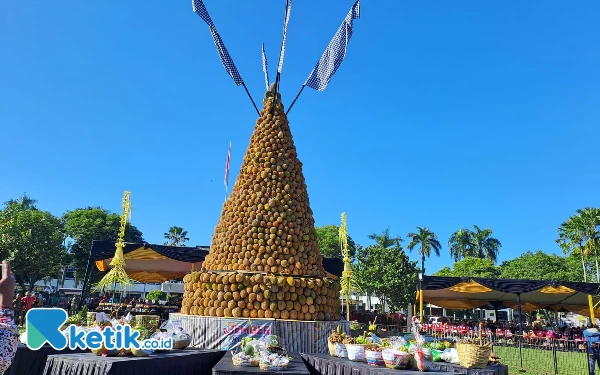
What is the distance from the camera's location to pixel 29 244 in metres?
33.0

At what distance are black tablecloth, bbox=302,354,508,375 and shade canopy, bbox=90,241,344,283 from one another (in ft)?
31.6

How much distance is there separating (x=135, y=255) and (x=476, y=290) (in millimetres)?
13242

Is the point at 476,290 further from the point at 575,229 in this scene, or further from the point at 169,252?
the point at 575,229

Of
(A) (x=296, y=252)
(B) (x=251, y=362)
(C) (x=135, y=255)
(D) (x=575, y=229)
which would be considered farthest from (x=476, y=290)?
(D) (x=575, y=229)

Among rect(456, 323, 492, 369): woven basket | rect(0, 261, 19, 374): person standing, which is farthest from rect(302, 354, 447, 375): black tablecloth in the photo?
rect(0, 261, 19, 374): person standing

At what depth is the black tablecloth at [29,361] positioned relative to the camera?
21.9ft

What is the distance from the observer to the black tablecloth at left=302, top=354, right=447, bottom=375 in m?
5.36

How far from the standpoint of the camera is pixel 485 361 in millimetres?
6309

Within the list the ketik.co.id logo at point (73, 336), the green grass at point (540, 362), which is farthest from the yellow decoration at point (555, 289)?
the ketik.co.id logo at point (73, 336)

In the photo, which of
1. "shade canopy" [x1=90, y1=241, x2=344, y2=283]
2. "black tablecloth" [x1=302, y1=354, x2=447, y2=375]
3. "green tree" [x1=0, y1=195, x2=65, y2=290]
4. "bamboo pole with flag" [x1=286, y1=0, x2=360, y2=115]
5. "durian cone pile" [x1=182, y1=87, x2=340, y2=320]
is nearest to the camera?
"black tablecloth" [x1=302, y1=354, x2=447, y2=375]

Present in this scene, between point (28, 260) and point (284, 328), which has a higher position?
point (28, 260)

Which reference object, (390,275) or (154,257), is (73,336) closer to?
(154,257)

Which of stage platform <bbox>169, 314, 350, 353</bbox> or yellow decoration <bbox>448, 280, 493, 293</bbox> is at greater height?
yellow decoration <bbox>448, 280, 493, 293</bbox>

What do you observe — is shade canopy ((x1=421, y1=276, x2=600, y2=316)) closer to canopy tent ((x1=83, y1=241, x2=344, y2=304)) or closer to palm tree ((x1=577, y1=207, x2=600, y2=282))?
canopy tent ((x1=83, y1=241, x2=344, y2=304))
